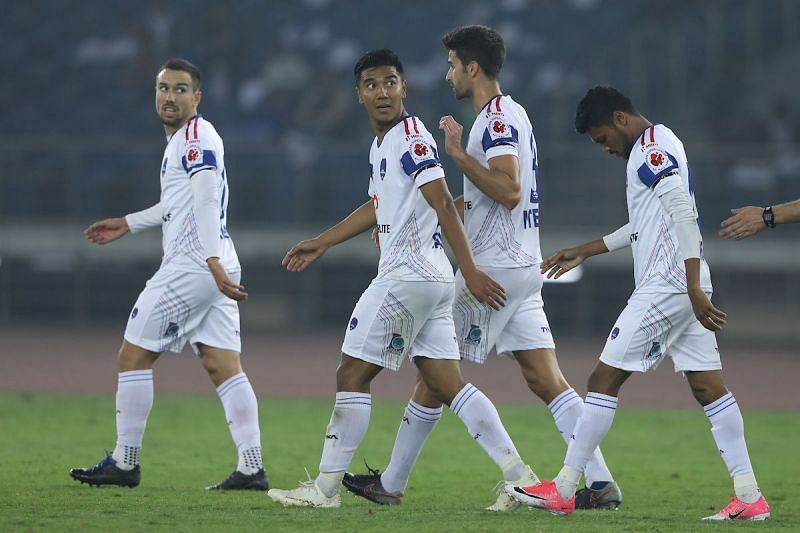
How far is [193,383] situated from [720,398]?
33.3 feet

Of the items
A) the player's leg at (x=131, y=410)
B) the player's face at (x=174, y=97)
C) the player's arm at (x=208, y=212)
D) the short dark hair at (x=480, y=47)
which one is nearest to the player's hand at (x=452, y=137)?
the short dark hair at (x=480, y=47)

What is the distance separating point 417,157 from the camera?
629 cm

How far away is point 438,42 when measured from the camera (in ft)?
83.8

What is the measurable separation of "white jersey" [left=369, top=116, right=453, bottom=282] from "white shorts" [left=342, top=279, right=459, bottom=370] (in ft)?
0.18

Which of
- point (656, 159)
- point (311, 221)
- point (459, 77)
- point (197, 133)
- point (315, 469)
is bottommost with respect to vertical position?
point (315, 469)

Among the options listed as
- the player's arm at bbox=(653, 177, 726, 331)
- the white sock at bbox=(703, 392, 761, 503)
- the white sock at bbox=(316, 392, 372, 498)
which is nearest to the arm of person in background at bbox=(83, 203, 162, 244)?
the white sock at bbox=(316, 392, 372, 498)

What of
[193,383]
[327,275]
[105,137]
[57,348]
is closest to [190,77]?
[193,383]

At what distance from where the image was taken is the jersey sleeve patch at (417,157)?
6277mm

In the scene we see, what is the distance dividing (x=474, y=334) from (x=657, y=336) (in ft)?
3.07

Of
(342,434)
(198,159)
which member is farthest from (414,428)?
(198,159)

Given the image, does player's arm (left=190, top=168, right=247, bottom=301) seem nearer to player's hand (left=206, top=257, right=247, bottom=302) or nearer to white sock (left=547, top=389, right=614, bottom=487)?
player's hand (left=206, top=257, right=247, bottom=302)

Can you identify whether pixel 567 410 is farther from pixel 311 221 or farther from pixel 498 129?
pixel 311 221

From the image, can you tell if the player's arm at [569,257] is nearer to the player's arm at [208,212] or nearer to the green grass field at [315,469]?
the green grass field at [315,469]

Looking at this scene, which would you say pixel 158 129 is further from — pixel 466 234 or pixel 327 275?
pixel 466 234
